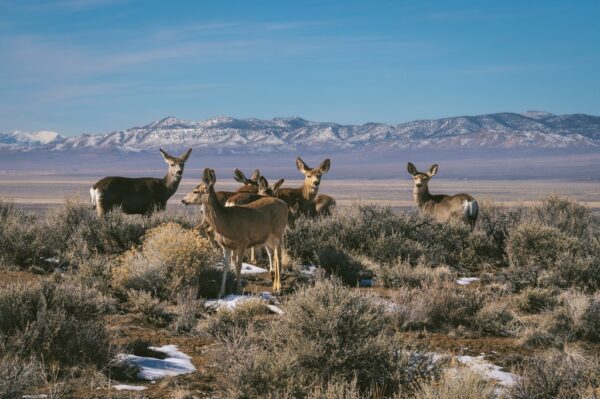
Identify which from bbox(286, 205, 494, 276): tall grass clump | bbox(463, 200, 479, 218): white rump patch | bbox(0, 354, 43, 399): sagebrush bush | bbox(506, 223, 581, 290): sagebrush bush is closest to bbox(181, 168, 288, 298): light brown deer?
bbox(286, 205, 494, 276): tall grass clump

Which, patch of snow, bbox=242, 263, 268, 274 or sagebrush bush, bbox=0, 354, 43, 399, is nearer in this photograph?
sagebrush bush, bbox=0, 354, 43, 399

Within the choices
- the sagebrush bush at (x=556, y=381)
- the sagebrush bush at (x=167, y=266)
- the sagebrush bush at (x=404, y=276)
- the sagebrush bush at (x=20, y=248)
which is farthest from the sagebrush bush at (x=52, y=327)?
the sagebrush bush at (x=404, y=276)

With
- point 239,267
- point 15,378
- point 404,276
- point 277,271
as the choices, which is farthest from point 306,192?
point 15,378

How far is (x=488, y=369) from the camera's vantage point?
24.6ft

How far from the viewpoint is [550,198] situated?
22328mm

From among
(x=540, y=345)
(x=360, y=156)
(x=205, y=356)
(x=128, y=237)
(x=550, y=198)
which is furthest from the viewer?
(x=360, y=156)

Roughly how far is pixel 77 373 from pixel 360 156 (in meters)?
184

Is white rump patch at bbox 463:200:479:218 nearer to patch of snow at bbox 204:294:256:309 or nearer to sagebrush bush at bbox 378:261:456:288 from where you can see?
sagebrush bush at bbox 378:261:456:288

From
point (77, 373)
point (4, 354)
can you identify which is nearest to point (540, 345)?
point (77, 373)

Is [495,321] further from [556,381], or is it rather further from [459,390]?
[459,390]

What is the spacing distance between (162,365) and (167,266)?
11.3ft

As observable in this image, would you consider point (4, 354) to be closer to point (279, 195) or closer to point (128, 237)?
point (128, 237)

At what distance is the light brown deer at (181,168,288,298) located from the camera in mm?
10836

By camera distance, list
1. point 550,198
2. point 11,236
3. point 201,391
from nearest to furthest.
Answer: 1. point 201,391
2. point 11,236
3. point 550,198
